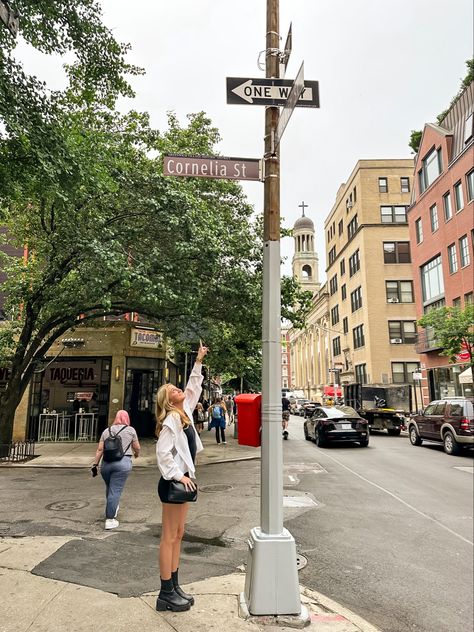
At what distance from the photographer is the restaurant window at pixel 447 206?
2791cm

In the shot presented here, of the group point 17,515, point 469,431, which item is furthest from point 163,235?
point 469,431

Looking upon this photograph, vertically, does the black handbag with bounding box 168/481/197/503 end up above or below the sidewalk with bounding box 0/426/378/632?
above

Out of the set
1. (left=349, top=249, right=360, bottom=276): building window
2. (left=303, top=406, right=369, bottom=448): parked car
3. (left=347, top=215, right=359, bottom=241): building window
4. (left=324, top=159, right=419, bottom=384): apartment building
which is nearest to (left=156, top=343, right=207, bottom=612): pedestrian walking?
(left=303, top=406, right=369, bottom=448): parked car

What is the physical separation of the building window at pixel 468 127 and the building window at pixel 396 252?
→ 1834 centimetres

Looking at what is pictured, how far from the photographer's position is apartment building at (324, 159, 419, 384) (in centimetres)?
4228

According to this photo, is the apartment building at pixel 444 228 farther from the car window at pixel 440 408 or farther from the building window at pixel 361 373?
the building window at pixel 361 373

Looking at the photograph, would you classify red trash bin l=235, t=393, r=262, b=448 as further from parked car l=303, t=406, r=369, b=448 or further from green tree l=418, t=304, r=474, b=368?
green tree l=418, t=304, r=474, b=368

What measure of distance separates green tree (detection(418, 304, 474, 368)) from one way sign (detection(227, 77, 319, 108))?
17.2 m

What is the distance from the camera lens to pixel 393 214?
148ft

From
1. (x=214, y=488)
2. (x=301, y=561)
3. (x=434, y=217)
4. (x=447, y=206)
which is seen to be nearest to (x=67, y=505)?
(x=214, y=488)

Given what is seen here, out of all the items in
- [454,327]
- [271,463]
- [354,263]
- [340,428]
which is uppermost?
[354,263]

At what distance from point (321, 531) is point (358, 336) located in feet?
138

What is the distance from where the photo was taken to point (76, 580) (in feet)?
14.8

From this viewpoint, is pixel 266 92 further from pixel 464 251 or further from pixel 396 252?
pixel 396 252
